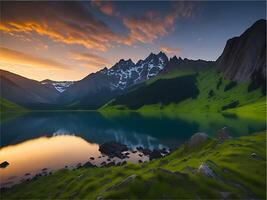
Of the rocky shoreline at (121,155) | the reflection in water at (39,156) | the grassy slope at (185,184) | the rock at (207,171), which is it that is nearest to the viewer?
the grassy slope at (185,184)

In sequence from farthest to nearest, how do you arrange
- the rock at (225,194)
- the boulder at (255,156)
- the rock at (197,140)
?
the rock at (197,140) < the boulder at (255,156) < the rock at (225,194)

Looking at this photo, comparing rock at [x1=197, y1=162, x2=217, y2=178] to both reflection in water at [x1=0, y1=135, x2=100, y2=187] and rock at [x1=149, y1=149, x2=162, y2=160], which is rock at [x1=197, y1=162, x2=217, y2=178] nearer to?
rock at [x1=149, y1=149, x2=162, y2=160]

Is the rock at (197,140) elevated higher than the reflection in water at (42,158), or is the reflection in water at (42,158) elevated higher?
the rock at (197,140)

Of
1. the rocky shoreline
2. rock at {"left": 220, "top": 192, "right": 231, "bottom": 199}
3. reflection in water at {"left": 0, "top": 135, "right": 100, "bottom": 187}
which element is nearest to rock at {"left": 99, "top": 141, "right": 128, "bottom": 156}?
the rocky shoreline

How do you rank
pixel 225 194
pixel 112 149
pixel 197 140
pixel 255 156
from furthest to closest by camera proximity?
pixel 112 149, pixel 197 140, pixel 255 156, pixel 225 194

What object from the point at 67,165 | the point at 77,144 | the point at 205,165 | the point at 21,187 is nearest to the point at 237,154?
the point at 205,165

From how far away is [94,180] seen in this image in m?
A: 39.9

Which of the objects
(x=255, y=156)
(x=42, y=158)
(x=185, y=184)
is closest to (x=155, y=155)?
(x=42, y=158)

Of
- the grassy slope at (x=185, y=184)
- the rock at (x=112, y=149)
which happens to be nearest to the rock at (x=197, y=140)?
the grassy slope at (x=185, y=184)

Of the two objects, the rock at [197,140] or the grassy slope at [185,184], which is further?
the rock at [197,140]

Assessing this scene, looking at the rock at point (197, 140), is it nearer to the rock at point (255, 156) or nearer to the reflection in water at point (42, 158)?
the rock at point (255, 156)

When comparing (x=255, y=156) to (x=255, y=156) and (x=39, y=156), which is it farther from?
(x=39, y=156)

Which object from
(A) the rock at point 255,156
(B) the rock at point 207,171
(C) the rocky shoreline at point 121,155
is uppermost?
(B) the rock at point 207,171

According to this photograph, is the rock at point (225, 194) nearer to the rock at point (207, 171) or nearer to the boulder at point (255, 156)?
the rock at point (207, 171)
